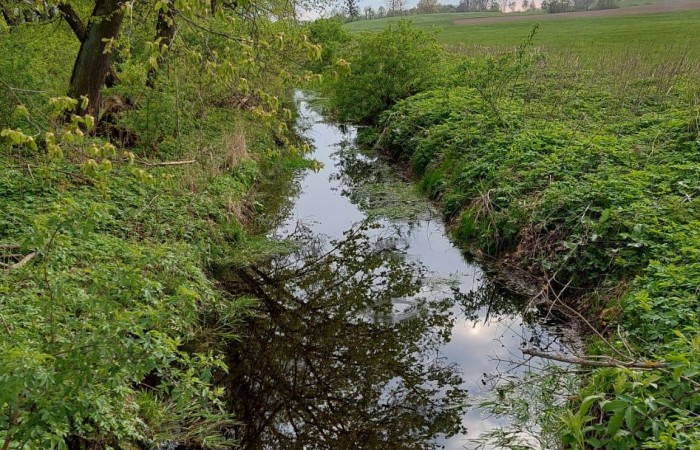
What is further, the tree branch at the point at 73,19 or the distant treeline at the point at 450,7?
the distant treeline at the point at 450,7

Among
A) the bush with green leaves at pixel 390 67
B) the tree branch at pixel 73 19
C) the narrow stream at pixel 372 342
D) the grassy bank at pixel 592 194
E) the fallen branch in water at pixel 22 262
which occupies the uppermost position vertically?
the tree branch at pixel 73 19

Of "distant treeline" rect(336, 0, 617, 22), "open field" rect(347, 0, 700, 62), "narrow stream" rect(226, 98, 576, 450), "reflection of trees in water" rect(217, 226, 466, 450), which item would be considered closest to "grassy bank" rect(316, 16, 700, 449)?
"narrow stream" rect(226, 98, 576, 450)

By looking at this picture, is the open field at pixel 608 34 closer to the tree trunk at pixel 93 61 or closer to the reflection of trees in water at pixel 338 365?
the tree trunk at pixel 93 61

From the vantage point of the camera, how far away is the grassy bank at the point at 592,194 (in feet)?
13.4

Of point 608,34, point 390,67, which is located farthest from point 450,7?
point 390,67

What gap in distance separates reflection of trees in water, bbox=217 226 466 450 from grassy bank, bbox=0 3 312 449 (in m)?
0.40

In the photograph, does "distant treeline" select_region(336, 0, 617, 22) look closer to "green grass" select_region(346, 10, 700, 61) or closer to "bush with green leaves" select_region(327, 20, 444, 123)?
"green grass" select_region(346, 10, 700, 61)

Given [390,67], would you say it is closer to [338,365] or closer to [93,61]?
[93,61]

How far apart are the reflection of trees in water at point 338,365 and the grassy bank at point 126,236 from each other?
398 millimetres

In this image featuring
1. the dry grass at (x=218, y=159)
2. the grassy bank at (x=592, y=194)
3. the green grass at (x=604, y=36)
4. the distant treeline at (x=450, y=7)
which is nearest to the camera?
the grassy bank at (x=592, y=194)

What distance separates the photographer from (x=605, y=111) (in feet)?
39.4

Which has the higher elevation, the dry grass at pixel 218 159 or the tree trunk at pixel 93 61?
the tree trunk at pixel 93 61

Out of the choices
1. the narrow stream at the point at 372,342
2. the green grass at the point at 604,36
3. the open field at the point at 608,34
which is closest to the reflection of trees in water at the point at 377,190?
the narrow stream at the point at 372,342

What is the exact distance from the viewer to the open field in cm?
2281
